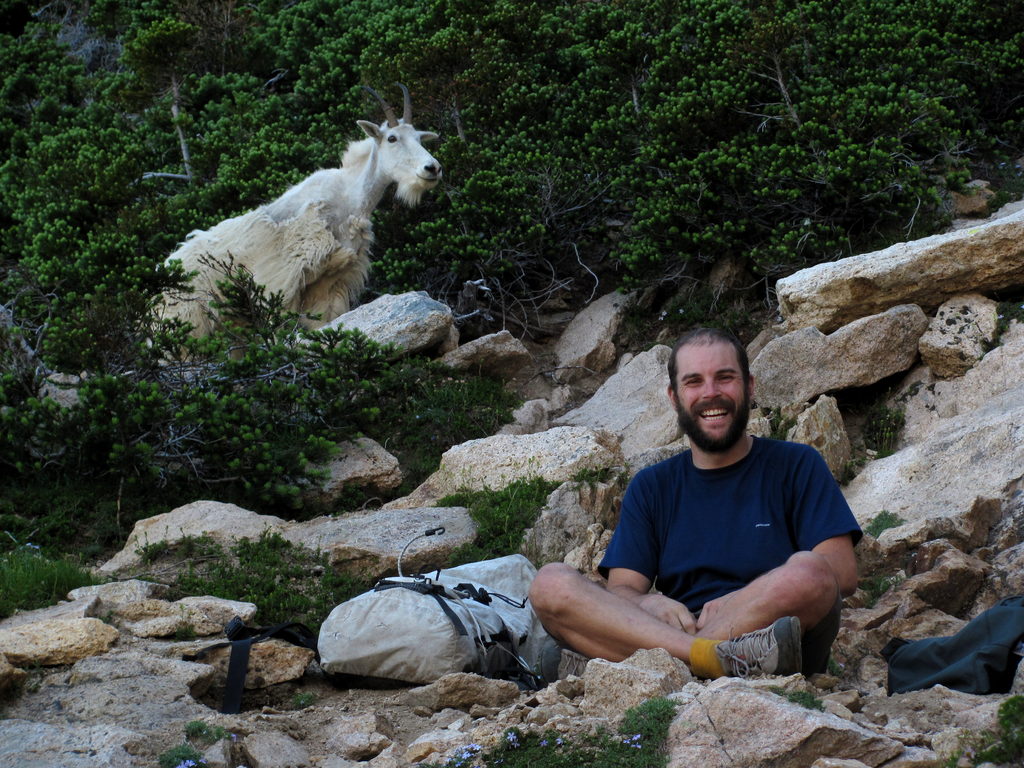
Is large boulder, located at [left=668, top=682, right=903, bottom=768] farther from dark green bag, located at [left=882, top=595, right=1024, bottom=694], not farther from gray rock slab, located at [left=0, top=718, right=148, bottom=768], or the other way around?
gray rock slab, located at [left=0, top=718, right=148, bottom=768]

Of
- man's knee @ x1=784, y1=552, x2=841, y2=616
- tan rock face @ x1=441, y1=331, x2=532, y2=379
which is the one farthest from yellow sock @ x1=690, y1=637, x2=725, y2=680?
tan rock face @ x1=441, y1=331, x2=532, y2=379

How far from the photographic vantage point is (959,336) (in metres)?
7.87

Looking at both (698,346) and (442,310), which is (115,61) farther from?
(698,346)

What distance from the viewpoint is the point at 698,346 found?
4.56 m

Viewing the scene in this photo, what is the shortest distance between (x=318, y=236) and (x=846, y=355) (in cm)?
524

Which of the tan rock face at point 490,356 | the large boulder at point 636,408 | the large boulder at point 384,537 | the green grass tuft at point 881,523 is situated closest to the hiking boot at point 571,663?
the large boulder at point 384,537

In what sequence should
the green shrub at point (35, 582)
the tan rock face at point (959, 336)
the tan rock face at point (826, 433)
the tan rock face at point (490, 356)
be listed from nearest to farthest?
the green shrub at point (35, 582) → the tan rock face at point (826, 433) → the tan rock face at point (959, 336) → the tan rock face at point (490, 356)

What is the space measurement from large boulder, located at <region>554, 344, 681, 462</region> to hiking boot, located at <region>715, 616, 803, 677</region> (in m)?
4.40

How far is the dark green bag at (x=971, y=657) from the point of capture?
3592 mm

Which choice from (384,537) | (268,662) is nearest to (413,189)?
(384,537)

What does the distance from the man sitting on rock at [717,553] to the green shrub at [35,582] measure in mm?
2612

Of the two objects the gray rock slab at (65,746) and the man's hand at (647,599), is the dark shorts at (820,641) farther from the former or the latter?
the gray rock slab at (65,746)

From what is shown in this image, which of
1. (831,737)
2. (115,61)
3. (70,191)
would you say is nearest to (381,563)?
(831,737)

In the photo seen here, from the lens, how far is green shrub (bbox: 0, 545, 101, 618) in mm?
5383
